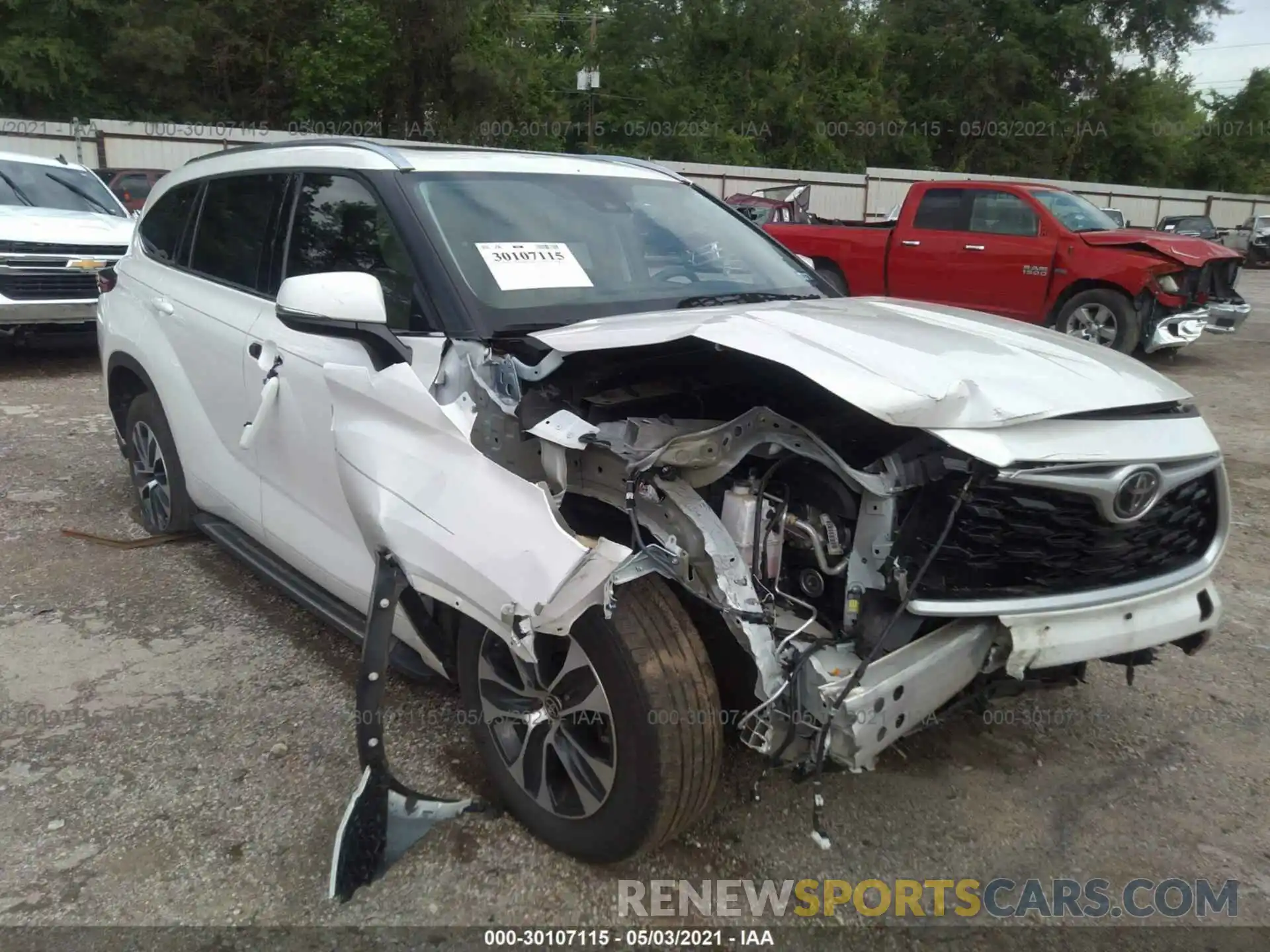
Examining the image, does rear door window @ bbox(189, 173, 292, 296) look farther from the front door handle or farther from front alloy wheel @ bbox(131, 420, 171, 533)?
front alloy wheel @ bbox(131, 420, 171, 533)

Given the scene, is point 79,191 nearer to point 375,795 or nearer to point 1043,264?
point 375,795

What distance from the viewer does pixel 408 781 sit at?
2869 millimetres

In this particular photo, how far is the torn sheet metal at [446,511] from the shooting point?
223 cm

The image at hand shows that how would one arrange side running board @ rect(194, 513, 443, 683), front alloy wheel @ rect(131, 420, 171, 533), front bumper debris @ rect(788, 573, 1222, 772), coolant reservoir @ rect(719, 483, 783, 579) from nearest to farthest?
front bumper debris @ rect(788, 573, 1222, 772), coolant reservoir @ rect(719, 483, 783, 579), side running board @ rect(194, 513, 443, 683), front alloy wheel @ rect(131, 420, 171, 533)

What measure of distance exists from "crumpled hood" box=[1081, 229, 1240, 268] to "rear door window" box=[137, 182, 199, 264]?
8558 millimetres

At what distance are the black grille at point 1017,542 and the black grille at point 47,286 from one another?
8.24 m

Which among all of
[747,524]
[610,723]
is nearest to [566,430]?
[747,524]

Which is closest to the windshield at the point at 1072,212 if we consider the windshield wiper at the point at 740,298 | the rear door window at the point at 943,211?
the rear door window at the point at 943,211

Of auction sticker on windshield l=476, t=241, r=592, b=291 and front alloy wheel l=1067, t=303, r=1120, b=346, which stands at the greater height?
auction sticker on windshield l=476, t=241, r=592, b=291

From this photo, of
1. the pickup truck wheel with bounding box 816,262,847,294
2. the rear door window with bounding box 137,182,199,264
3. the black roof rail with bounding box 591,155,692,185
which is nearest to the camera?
the black roof rail with bounding box 591,155,692,185

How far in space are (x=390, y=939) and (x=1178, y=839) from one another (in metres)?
2.11

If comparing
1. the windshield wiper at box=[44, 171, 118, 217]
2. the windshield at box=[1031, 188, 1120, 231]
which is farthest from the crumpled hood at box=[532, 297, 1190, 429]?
the windshield wiper at box=[44, 171, 118, 217]

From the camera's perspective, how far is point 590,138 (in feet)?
110

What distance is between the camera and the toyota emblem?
2.24m
